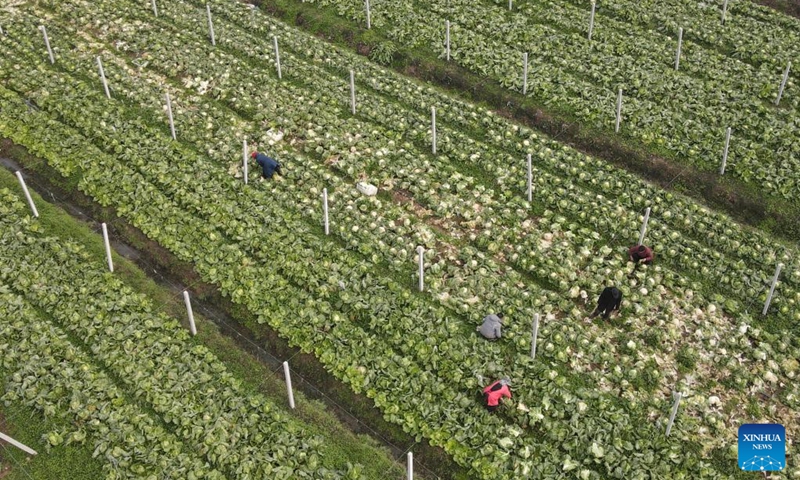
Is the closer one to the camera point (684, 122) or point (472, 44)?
point (684, 122)

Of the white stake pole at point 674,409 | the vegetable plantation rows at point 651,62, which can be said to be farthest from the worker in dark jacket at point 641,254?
the vegetable plantation rows at point 651,62

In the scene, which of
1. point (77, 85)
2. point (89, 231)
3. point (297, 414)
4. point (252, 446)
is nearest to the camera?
point (252, 446)

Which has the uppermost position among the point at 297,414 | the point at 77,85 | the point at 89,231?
the point at 77,85

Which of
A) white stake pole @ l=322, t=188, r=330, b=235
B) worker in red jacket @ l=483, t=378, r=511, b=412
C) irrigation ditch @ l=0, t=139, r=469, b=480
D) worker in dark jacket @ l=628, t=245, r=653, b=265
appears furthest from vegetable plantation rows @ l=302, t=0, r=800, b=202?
irrigation ditch @ l=0, t=139, r=469, b=480

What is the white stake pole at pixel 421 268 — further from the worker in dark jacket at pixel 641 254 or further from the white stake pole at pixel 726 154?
A: the white stake pole at pixel 726 154

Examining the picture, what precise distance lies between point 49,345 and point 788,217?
16.7m

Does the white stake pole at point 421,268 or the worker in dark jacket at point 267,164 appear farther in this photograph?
the worker in dark jacket at point 267,164

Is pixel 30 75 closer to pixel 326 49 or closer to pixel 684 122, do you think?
pixel 326 49

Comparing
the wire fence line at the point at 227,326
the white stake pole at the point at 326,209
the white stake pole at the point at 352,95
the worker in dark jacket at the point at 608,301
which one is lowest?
the wire fence line at the point at 227,326

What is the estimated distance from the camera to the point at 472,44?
75.8 ft

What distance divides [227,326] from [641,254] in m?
9.03

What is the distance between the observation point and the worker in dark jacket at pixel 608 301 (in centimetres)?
1441

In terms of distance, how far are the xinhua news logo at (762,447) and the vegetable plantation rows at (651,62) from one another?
801cm

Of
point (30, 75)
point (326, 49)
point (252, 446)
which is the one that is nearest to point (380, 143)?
point (326, 49)
